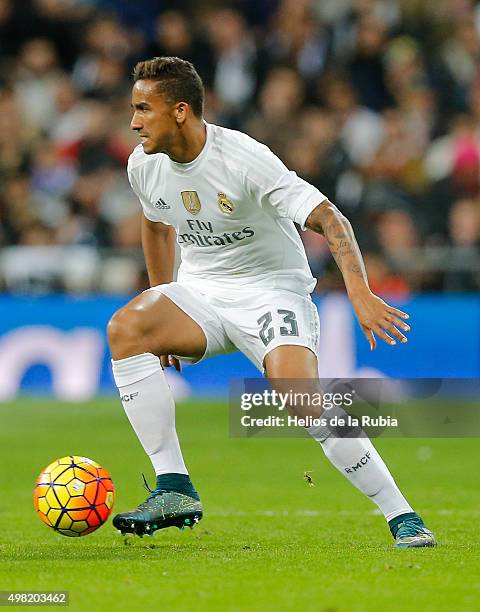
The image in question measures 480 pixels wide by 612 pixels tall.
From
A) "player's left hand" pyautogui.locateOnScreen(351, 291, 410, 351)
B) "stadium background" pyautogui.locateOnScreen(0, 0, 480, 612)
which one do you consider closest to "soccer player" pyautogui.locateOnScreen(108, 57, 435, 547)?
"player's left hand" pyautogui.locateOnScreen(351, 291, 410, 351)

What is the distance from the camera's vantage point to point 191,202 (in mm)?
6242

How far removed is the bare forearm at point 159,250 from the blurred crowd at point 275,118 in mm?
6660

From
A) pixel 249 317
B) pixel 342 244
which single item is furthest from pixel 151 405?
pixel 342 244

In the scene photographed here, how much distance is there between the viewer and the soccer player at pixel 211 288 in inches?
232

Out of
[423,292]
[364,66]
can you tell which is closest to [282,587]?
[423,292]

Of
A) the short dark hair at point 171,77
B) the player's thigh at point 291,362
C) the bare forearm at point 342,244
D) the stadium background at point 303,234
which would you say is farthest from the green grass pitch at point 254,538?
the short dark hair at point 171,77

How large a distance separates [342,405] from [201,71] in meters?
10.4

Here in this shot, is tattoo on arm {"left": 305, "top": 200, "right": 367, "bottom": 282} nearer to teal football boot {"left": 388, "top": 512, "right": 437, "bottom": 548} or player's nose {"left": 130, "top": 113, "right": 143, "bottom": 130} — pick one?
player's nose {"left": 130, "top": 113, "right": 143, "bottom": 130}

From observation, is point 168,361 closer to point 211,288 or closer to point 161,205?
point 211,288

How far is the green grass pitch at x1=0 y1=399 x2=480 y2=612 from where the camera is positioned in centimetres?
465

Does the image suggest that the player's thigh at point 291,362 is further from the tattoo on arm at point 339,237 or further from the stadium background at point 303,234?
the stadium background at point 303,234

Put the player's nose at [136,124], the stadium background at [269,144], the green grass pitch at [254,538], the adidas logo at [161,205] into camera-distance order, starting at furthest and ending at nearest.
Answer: the stadium background at [269,144] → the adidas logo at [161,205] → the player's nose at [136,124] → the green grass pitch at [254,538]

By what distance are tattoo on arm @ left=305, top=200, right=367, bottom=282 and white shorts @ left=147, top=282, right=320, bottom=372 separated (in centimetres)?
49

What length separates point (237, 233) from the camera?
627cm
